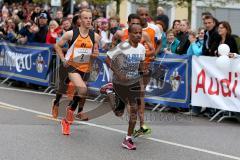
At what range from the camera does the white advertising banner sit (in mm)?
12258

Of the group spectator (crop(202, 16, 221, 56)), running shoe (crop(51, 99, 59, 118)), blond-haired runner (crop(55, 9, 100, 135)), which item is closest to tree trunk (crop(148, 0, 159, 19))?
spectator (crop(202, 16, 221, 56))

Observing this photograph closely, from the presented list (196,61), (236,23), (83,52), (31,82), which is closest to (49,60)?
(31,82)

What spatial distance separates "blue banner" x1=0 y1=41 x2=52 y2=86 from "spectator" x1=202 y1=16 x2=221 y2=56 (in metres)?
4.60

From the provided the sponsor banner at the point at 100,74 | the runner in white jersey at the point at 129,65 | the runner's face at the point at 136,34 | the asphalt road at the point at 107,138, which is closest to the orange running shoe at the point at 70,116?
the asphalt road at the point at 107,138

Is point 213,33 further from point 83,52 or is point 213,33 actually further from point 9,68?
point 9,68

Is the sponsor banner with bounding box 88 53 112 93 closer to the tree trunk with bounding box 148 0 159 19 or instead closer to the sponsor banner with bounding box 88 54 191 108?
the sponsor banner with bounding box 88 54 191 108

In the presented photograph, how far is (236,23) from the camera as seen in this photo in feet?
112

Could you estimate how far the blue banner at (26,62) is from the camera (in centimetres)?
1648

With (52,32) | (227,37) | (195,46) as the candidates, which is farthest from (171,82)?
(52,32)

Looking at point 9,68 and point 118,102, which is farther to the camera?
point 9,68

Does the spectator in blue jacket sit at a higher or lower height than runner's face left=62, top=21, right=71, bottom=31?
lower

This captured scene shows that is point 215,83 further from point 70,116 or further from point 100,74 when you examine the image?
point 70,116

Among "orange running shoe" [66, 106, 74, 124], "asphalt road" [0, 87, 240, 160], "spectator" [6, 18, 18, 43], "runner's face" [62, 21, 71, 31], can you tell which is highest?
"runner's face" [62, 21, 71, 31]

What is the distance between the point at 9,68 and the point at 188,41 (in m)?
5.93
